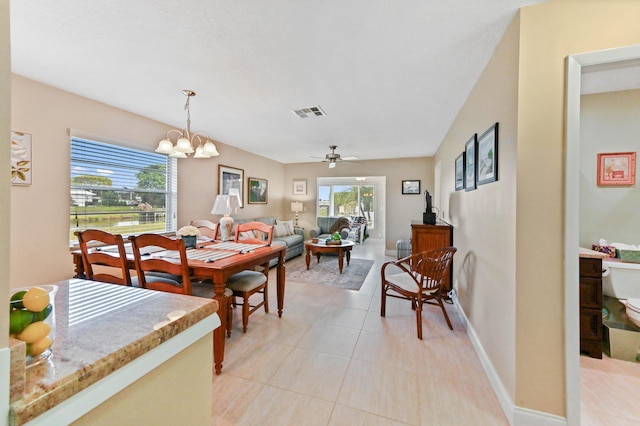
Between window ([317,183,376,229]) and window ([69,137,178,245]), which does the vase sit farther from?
window ([317,183,376,229])

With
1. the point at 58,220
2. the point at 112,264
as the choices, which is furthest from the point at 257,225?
the point at 58,220

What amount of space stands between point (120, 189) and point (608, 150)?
17.1 ft

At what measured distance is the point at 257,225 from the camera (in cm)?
305

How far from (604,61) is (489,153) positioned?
0.71 meters

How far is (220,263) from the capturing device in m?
1.98

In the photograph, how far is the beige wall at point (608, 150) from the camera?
2.24 m

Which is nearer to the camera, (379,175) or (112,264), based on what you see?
(112,264)

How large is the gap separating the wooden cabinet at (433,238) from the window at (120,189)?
3547 millimetres

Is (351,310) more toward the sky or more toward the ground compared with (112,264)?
more toward the ground

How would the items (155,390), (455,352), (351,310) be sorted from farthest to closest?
(351,310) < (455,352) < (155,390)

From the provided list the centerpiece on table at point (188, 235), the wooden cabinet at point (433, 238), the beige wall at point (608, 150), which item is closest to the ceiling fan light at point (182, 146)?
the centerpiece on table at point (188, 235)

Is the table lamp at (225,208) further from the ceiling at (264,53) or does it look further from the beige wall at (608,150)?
the beige wall at (608,150)

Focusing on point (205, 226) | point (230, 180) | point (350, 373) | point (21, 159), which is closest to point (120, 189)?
point (21, 159)

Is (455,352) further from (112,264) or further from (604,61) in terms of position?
(112,264)
